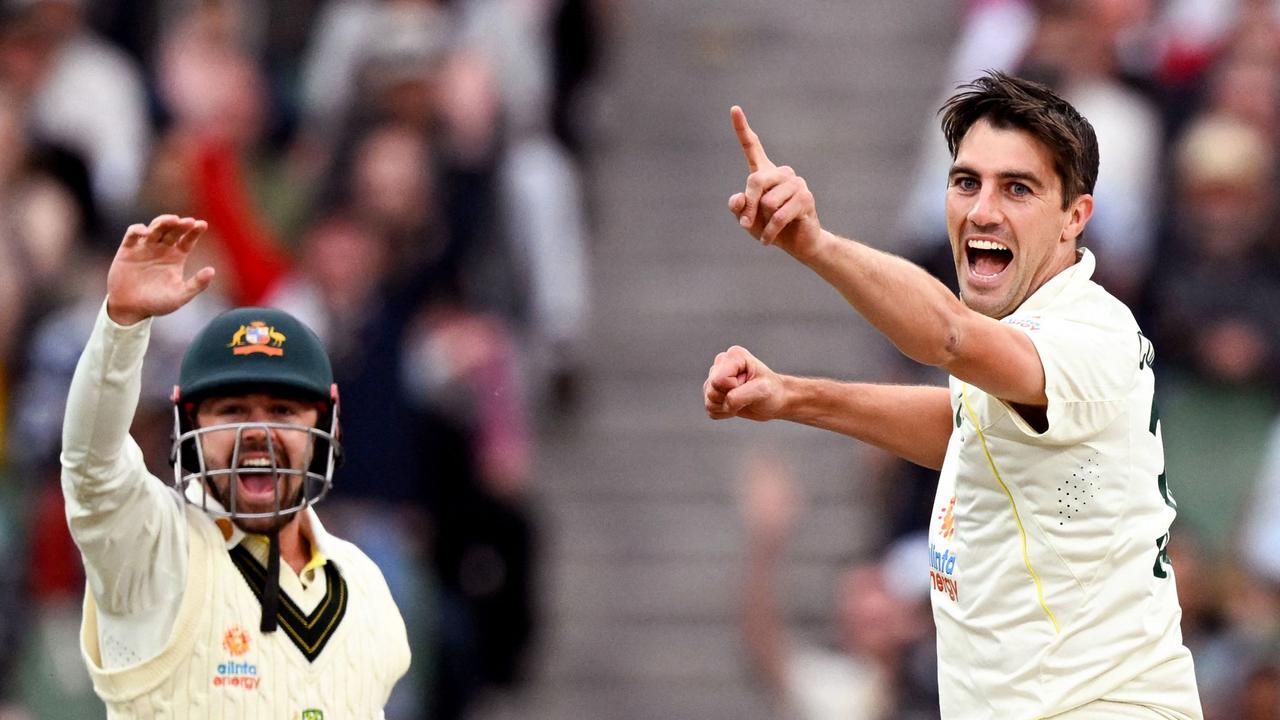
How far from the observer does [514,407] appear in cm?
1053

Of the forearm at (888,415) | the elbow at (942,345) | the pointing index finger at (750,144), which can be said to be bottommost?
the forearm at (888,415)

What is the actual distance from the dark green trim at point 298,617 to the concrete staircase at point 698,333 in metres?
5.15

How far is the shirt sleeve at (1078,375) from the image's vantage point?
15.7 ft

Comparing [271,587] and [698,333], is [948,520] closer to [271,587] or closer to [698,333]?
[271,587]

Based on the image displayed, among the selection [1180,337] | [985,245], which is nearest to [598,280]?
[1180,337]

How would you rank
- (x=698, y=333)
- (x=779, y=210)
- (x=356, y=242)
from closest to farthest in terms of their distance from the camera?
(x=779, y=210) < (x=356, y=242) < (x=698, y=333)

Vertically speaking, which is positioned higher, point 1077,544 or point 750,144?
point 750,144

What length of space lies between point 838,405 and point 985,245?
60 cm

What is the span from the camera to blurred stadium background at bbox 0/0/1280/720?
32.4 ft

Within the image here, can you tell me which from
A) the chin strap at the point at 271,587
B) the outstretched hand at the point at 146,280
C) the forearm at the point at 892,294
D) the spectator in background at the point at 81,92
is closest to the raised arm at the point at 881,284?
the forearm at the point at 892,294

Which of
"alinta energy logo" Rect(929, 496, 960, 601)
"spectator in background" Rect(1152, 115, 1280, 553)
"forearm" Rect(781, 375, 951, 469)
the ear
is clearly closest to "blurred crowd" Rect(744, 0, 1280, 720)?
"spectator in background" Rect(1152, 115, 1280, 553)

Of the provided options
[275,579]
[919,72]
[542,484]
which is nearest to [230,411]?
[275,579]

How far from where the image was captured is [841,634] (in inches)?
412

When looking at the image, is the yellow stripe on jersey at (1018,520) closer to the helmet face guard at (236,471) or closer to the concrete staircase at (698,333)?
the helmet face guard at (236,471)
